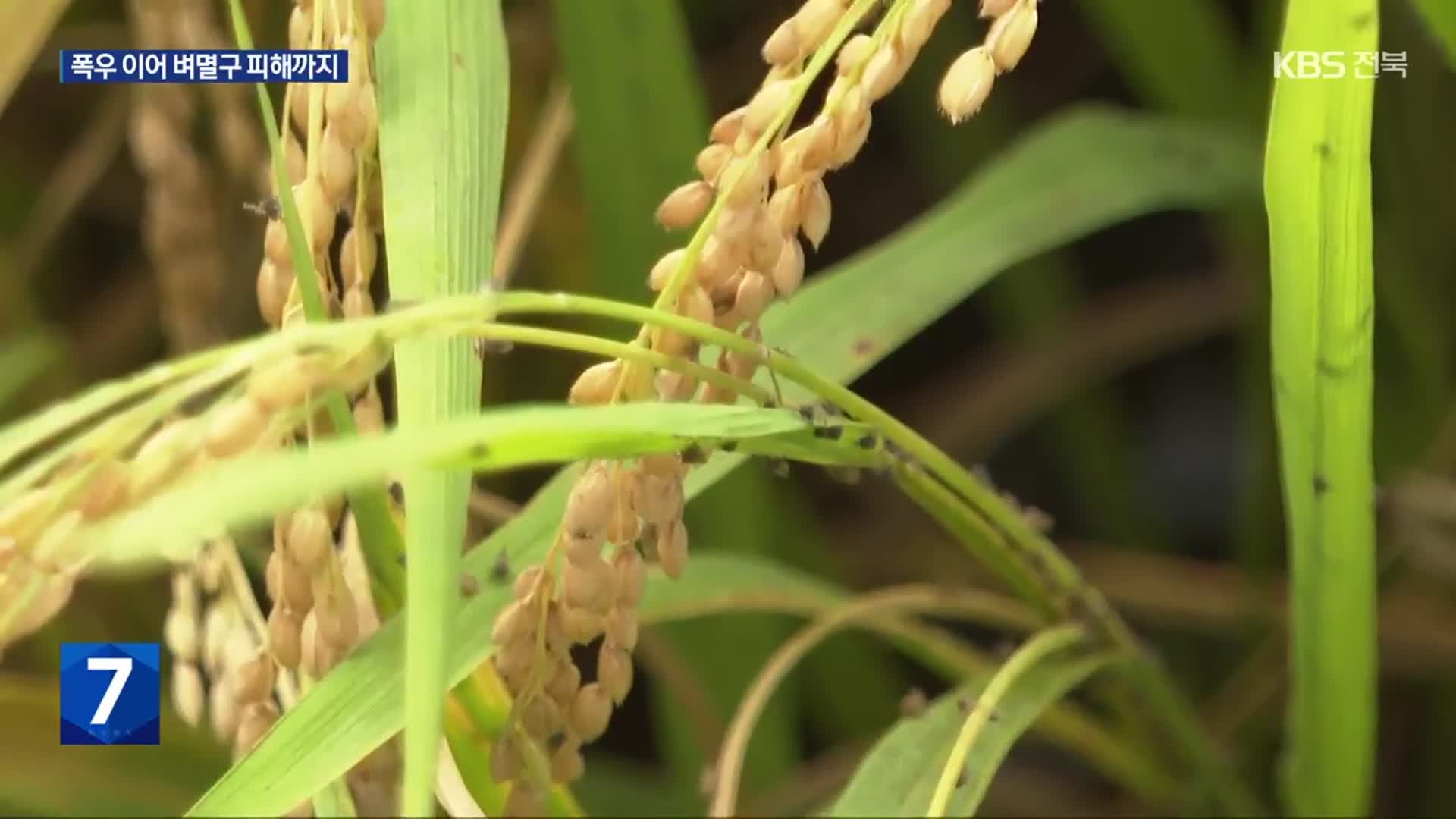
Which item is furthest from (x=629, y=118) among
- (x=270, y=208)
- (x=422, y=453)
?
(x=422, y=453)

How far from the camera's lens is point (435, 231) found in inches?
14.5

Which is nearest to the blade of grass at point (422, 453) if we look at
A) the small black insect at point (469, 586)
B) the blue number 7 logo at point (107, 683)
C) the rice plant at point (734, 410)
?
the rice plant at point (734, 410)

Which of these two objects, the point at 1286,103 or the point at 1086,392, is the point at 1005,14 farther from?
the point at 1086,392

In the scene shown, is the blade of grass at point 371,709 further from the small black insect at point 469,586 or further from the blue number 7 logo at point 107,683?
the blue number 7 logo at point 107,683

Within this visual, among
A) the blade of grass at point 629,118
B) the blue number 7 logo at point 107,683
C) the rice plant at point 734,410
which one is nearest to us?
the rice plant at point 734,410

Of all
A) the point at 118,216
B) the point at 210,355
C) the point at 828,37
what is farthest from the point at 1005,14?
the point at 118,216

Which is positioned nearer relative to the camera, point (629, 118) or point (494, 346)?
point (494, 346)

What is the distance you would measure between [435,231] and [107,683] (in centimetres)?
25

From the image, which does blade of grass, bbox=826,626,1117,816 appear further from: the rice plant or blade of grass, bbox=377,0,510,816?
blade of grass, bbox=377,0,510,816

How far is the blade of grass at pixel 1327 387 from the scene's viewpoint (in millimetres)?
382

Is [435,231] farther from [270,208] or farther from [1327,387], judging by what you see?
[1327,387]

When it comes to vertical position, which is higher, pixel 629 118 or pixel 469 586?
pixel 629 118

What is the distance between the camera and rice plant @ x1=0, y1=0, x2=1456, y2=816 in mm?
324

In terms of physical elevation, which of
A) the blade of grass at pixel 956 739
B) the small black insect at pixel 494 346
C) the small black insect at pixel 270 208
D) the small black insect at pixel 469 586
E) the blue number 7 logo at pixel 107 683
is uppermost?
the small black insect at pixel 270 208
